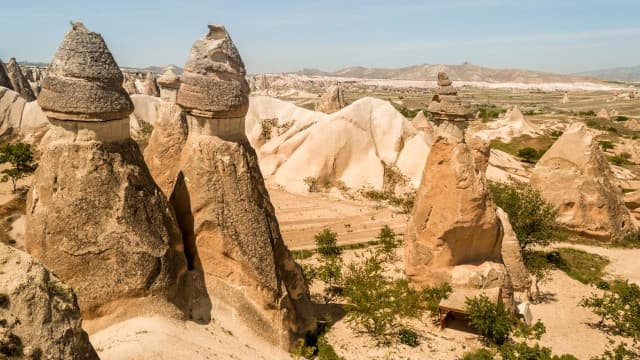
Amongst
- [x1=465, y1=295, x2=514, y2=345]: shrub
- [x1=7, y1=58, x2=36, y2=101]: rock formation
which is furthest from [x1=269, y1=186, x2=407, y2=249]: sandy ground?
[x1=7, y1=58, x2=36, y2=101]: rock formation

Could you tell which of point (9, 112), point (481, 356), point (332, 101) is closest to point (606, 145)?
point (332, 101)

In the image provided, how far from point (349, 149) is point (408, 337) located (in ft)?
78.0

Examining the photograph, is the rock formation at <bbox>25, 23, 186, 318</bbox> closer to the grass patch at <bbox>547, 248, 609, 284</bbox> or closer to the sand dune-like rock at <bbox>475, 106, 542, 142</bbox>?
the grass patch at <bbox>547, 248, 609, 284</bbox>

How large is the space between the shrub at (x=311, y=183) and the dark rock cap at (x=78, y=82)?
81.5ft

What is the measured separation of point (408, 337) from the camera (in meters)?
14.5

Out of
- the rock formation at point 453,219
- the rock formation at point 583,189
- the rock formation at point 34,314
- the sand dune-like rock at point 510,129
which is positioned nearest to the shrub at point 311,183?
the rock formation at point 583,189

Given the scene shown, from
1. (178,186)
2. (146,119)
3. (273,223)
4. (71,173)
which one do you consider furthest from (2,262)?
(146,119)

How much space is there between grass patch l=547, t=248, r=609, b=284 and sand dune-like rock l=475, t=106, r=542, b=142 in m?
34.1

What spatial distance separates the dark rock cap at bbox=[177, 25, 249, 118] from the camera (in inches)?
468

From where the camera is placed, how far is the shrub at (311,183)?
34.6 metres

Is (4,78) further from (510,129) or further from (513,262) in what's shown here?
(510,129)

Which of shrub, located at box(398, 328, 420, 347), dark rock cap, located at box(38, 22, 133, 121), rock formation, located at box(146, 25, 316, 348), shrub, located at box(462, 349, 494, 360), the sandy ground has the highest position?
dark rock cap, located at box(38, 22, 133, 121)

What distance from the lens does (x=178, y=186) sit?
1216 cm

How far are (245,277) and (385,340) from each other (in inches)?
211
